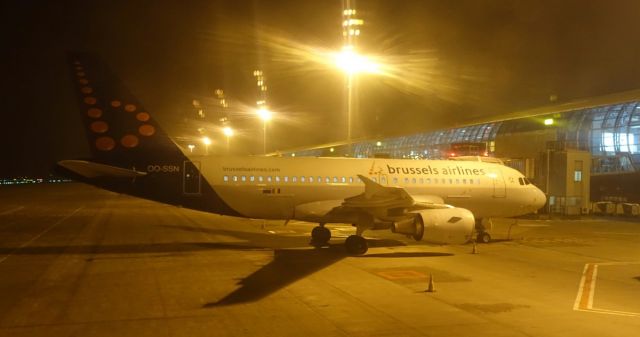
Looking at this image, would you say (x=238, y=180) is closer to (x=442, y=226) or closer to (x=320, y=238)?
(x=320, y=238)

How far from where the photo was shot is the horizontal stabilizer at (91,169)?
58.7ft

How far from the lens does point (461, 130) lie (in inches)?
2608

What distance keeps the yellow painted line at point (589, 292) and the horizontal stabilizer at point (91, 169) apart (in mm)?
14096

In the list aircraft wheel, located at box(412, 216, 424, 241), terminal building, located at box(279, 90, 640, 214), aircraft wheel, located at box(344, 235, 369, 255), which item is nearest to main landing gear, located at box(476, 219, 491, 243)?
aircraft wheel, located at box(412, 216, 424, 241)

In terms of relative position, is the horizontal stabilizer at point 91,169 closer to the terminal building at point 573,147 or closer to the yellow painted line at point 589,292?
the terminal building at point 573,147

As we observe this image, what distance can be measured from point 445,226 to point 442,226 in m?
0.10

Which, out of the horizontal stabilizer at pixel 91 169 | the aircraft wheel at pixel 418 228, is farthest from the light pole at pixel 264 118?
the aircraft wheel at pixel 418 228

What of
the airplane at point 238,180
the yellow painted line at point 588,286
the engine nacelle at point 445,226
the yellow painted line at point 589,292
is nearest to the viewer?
the yellow painted line at point 589,292

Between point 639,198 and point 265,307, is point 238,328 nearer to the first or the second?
point 265,307

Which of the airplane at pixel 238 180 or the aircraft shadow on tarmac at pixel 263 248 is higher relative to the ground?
the airplane at pixel 238 180

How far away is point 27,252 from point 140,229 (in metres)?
8.48

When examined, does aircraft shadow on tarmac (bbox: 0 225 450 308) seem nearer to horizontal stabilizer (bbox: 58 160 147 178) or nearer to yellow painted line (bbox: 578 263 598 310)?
horizontal stabilizer (bbox: 58 160 147 178)

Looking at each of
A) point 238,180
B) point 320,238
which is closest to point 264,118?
point 320,238

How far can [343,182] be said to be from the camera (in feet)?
70.2
